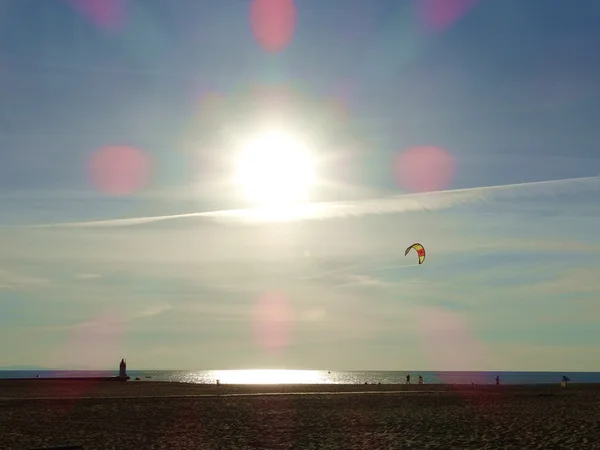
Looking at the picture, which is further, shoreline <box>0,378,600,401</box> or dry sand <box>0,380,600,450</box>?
shoreline <box>0,378,600,401</box>

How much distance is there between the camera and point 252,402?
39.9 meters

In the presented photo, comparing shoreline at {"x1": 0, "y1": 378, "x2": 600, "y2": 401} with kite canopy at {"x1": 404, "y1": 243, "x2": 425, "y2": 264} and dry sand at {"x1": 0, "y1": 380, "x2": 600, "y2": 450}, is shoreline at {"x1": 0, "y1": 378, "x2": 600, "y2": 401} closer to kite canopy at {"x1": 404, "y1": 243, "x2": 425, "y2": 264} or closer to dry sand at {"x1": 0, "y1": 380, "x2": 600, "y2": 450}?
dry sand at {"x1": 0, "y1": 380, "x2": 600, "y2": 450}

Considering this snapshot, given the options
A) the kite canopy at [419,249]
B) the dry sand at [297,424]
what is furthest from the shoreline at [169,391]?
the kite canopy at [419,249]

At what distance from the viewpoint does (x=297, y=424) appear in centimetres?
2766

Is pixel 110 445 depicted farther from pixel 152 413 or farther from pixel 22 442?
pixel 152 413

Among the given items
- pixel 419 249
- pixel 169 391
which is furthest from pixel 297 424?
pixel 169 391

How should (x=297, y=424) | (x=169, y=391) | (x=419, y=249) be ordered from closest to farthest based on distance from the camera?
(x=297, y=424)
(x=419, y=249)
(x=169, y=391)

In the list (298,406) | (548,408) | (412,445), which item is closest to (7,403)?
(298,406)

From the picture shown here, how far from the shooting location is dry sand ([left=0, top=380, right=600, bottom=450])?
21938 millimetres

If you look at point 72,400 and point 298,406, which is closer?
point 298,406

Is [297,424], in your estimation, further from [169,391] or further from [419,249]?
[169,391]

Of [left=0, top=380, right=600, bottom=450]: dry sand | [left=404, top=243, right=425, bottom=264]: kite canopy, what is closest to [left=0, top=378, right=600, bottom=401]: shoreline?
[left=0, top=380, right=600, bottom=450]: dry sand

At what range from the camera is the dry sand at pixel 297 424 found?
2194 cm

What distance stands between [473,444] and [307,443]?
5.42 metres
